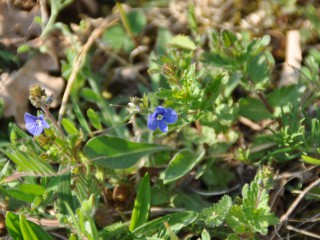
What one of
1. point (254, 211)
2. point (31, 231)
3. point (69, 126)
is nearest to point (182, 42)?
point (69, 126)

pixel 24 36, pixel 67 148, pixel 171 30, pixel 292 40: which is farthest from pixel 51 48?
pixel 292 40

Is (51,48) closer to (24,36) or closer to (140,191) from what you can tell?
(24,36)

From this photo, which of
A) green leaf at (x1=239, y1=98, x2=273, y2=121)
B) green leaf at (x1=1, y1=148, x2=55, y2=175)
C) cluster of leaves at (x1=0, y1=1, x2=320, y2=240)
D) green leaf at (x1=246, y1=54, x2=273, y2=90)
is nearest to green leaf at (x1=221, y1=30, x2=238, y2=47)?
cluster of leaves at (x1=0, y1=1, x2=320, y2=240)

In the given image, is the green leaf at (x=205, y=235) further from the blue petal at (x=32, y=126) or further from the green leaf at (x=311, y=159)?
the blue petal at (x=32, y=126)

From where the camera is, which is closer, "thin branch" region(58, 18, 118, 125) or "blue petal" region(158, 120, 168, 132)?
"blue petal" region(158, 120, 168, 132)

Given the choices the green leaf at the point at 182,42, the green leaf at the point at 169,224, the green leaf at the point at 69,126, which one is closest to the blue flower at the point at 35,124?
the green leaf at the point at 69,126

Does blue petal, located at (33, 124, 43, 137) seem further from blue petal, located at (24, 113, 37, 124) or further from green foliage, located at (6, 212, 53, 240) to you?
green foliage, located at (6, 212, 53, 240)
